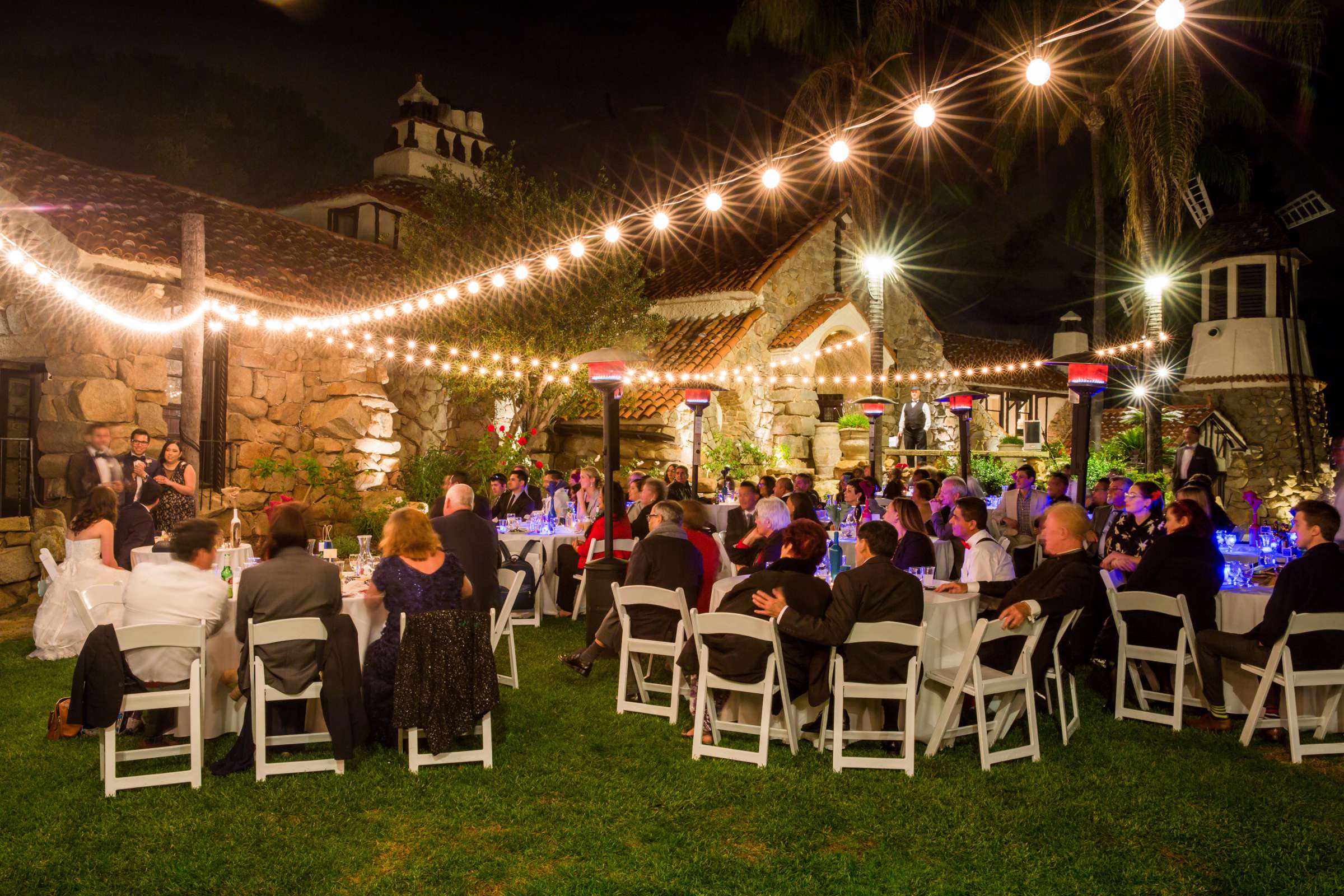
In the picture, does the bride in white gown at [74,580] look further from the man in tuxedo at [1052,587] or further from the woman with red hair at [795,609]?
the man in tuxedo at [1052,587]

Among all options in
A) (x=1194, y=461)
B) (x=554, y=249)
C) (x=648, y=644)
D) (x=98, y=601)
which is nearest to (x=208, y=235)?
(x=554, y=249)

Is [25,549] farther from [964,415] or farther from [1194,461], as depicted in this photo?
[1194,461]

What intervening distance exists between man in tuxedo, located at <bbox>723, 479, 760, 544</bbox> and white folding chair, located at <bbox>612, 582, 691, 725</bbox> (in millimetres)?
2373

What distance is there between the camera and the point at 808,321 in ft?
53.8

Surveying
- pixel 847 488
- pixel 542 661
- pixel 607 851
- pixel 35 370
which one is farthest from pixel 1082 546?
pixel 35 370

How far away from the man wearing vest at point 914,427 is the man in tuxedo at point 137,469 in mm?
12251

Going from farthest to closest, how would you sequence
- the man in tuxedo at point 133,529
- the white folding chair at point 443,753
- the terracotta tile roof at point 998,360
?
1. the terracotta tile roof at point 998,360
2. the man in tuxedo at point 133,529
3. the white folding chair at point 443,753

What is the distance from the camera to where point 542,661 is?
254 inches

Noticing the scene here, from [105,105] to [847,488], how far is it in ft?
61.1

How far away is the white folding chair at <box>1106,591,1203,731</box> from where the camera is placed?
4961 mm

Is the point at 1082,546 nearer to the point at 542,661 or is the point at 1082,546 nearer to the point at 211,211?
the point at 542,661

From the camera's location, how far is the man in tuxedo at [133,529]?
650 centimetres

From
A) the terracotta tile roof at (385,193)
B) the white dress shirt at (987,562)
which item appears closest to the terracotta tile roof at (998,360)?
the terracotta tile roof at (385,193)

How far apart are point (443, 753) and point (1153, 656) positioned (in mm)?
3959
